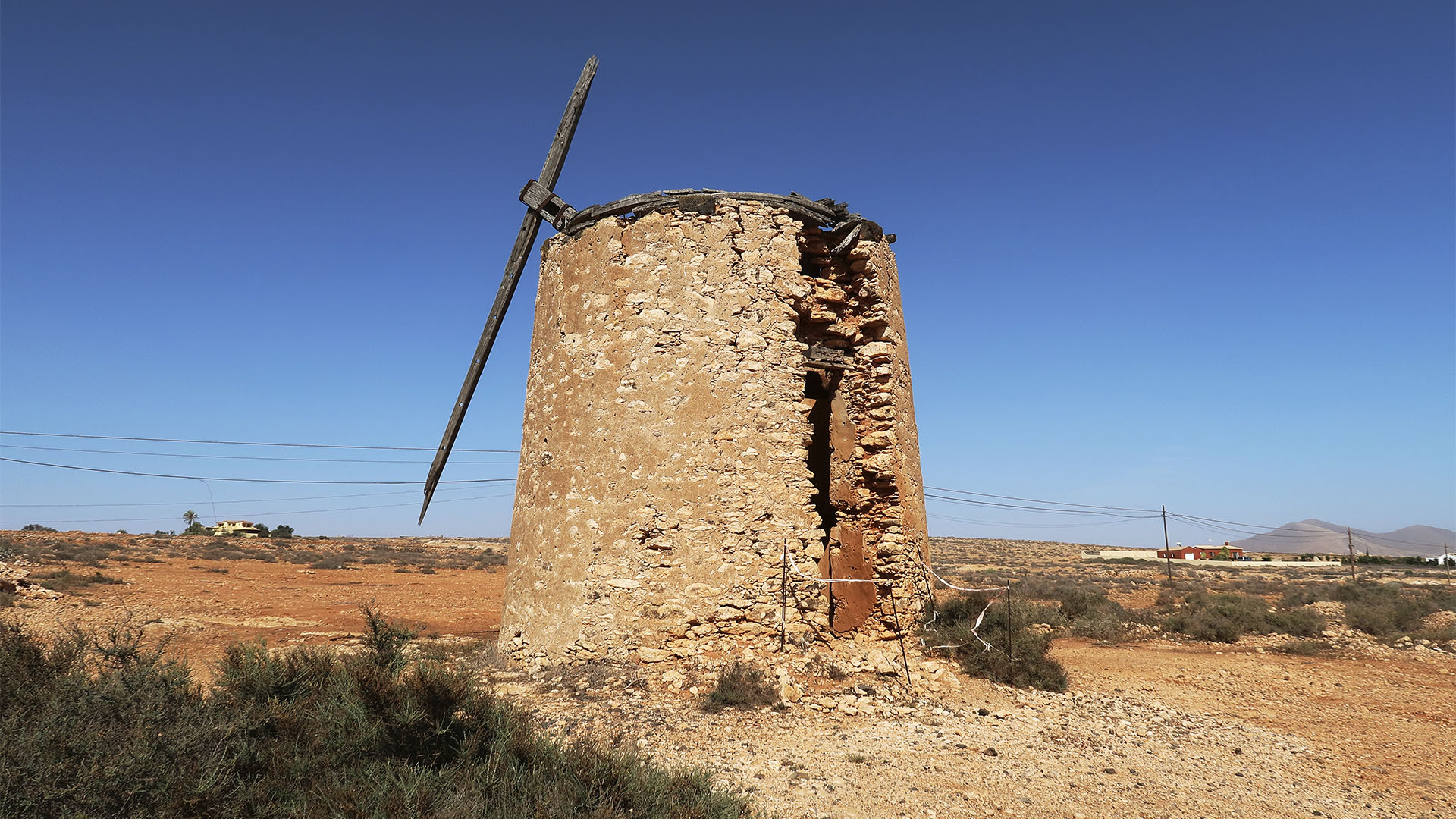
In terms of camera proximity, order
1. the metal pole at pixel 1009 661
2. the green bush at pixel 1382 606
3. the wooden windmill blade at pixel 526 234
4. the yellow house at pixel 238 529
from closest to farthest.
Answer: the metal pole at pixel 1009 661
the wooden windmill blade at pixel 526 234
the green bush at pixel 1382 606
the yellow house at pixel 238 529

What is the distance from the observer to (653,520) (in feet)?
23.7

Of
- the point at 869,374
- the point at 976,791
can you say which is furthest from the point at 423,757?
the point at 869,374

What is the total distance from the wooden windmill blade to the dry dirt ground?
3.13 meters

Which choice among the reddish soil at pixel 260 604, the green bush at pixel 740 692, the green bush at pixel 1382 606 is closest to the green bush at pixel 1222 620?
the green bush at pixel 1382 606

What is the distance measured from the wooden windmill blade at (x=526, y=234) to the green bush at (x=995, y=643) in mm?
6444

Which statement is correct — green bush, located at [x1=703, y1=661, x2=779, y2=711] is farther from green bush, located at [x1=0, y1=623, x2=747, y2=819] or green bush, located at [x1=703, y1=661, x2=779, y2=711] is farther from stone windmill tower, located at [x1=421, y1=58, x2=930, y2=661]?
green bush, located at [x1=0, y1=623, x2=747, y2=819]

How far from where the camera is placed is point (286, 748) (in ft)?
10.5

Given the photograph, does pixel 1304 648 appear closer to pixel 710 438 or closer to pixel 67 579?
pixel 710 438

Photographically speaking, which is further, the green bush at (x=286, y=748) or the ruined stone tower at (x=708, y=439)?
the ruined stone tower at (x=708, y=439)

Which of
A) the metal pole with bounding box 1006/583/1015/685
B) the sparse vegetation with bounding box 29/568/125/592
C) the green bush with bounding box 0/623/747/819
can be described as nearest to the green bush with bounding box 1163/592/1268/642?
the metal pole with bounding box 1006/583/1015/685

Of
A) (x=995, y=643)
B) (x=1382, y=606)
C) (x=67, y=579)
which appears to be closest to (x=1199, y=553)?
(x=1382, y=606)

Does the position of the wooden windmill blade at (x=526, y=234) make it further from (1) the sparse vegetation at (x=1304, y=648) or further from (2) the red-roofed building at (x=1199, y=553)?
(2) the red-roofed building at (x=1199, y=553)

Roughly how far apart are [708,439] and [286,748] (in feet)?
15.4

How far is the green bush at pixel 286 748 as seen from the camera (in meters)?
2.69
